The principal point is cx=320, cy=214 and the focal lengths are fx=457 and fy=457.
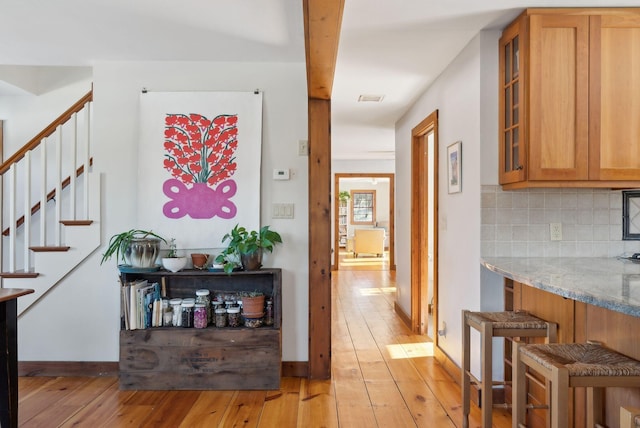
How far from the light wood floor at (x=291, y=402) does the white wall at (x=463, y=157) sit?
417 millimetres

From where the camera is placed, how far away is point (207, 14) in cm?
256

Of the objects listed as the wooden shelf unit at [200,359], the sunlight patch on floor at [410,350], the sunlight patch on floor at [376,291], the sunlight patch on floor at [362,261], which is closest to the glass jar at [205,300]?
the wooden shelf unit at [200,359]

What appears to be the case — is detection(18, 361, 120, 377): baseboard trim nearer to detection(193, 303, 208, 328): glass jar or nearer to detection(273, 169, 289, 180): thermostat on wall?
detection(193, 303, 208, 328): glass jar

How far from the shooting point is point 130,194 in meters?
3.28

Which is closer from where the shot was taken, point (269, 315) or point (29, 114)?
point (269, 315)

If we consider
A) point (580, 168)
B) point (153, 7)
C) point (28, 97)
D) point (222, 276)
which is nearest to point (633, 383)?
point (580, 168)

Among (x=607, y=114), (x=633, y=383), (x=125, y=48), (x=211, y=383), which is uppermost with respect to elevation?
(x=125, y=48)

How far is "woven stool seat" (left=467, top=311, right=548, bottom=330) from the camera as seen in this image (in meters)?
2.13

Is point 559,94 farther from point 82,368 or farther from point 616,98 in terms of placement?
point 82,368

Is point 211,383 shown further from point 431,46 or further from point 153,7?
point 431,46

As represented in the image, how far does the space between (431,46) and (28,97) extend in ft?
12.9

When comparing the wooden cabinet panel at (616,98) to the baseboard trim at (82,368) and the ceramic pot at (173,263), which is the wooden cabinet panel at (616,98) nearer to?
the baseboard trim at (82,368)

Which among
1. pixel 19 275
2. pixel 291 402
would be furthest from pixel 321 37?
pixel 19 275

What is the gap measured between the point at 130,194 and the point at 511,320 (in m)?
2.61
